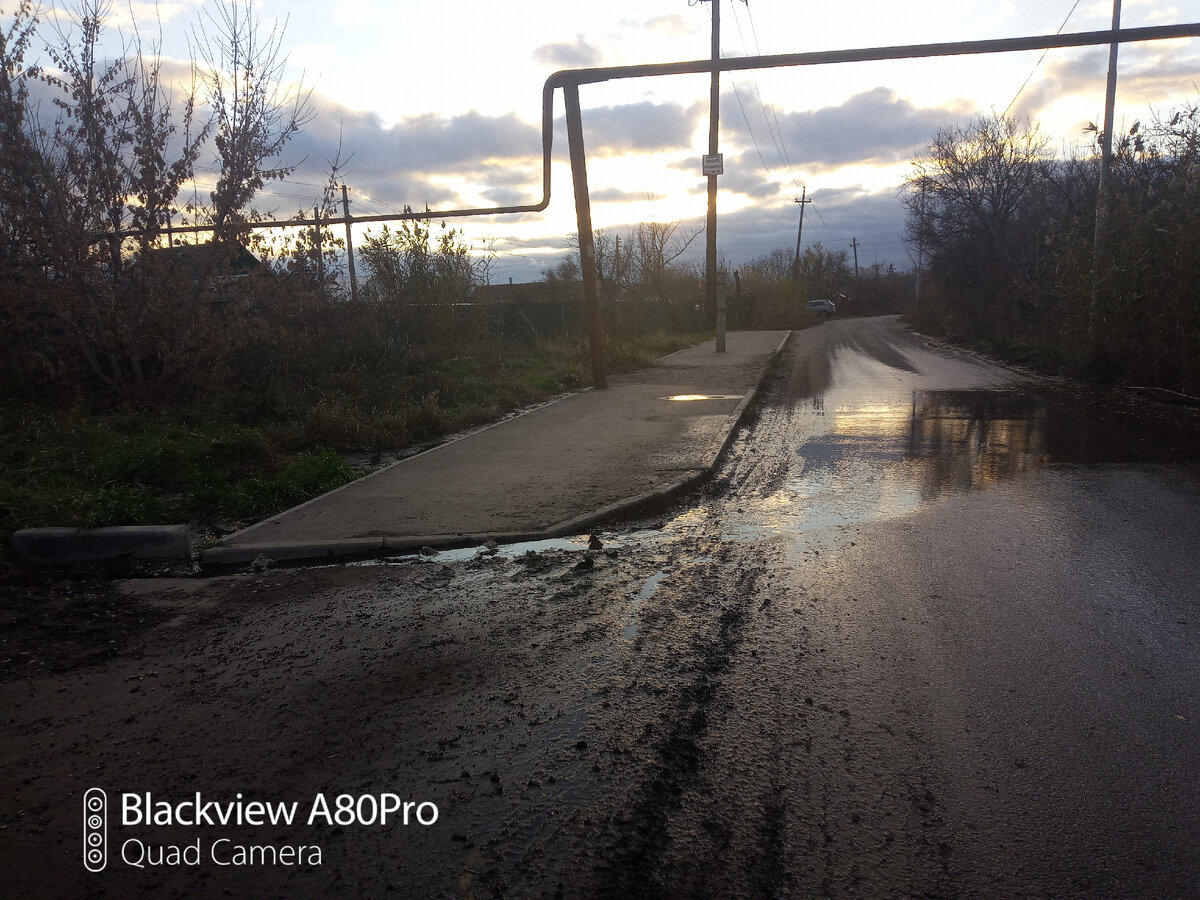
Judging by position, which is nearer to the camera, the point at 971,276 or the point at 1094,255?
the point at 1094,255

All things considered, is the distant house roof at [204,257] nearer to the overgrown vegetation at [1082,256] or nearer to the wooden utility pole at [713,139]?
the overgrown vegetation at [1082,256]

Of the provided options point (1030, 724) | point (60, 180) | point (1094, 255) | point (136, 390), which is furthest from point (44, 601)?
point (1094, 255)

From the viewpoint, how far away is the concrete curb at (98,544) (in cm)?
616

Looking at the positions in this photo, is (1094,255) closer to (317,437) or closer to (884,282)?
(317,437)

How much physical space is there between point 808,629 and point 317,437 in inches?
296

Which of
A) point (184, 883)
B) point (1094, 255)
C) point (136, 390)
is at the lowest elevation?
point (184, 883)

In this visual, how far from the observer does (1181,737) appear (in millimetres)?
3215

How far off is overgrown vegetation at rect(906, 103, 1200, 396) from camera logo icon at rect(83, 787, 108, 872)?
1432cm

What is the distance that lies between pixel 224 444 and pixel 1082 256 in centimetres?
1628

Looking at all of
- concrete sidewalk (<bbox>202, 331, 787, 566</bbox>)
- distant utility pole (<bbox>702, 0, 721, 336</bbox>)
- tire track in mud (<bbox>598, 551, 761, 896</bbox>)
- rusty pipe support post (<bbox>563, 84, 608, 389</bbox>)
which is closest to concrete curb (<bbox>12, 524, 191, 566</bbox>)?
concrete sidewalk (<bbox>202, 331, 787, 566</bbox>)

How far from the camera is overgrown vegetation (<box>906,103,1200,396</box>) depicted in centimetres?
1338

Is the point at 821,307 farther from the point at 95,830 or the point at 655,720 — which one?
the point at 95,830

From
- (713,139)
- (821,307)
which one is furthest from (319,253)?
(821,307)

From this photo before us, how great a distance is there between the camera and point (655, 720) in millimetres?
3443
